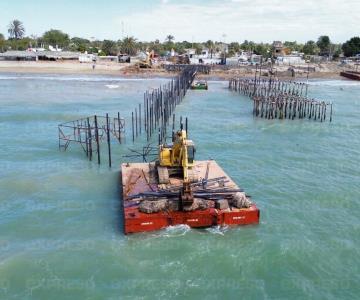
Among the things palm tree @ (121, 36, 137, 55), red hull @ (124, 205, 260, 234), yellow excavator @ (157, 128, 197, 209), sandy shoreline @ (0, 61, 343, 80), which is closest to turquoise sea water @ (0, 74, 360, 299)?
red hull @ (124, 205, 260, 234)

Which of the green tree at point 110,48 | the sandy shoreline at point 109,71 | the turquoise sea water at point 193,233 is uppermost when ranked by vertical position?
the green tree at point 110,48

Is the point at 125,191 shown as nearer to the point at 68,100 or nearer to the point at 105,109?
the point at 105,109

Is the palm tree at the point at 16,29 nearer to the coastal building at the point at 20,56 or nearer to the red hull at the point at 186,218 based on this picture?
the coastal building at the point at 20,56

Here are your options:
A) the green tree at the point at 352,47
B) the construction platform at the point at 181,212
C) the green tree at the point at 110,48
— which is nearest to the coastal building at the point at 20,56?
the green tree at the point at 110,48

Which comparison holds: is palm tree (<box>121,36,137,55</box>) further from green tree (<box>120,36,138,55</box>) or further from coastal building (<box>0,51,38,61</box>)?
coastal building (<box>0,51,38,61</box>)

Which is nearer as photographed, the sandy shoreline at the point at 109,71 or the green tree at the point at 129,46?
the sandy shoreline at the point at 109,71

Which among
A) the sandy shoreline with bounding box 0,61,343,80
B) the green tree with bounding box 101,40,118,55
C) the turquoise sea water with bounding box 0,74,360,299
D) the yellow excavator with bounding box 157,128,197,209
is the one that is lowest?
the turquoise sea water with bounding box 0,74,360,299

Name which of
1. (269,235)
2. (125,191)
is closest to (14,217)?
(125,191)
